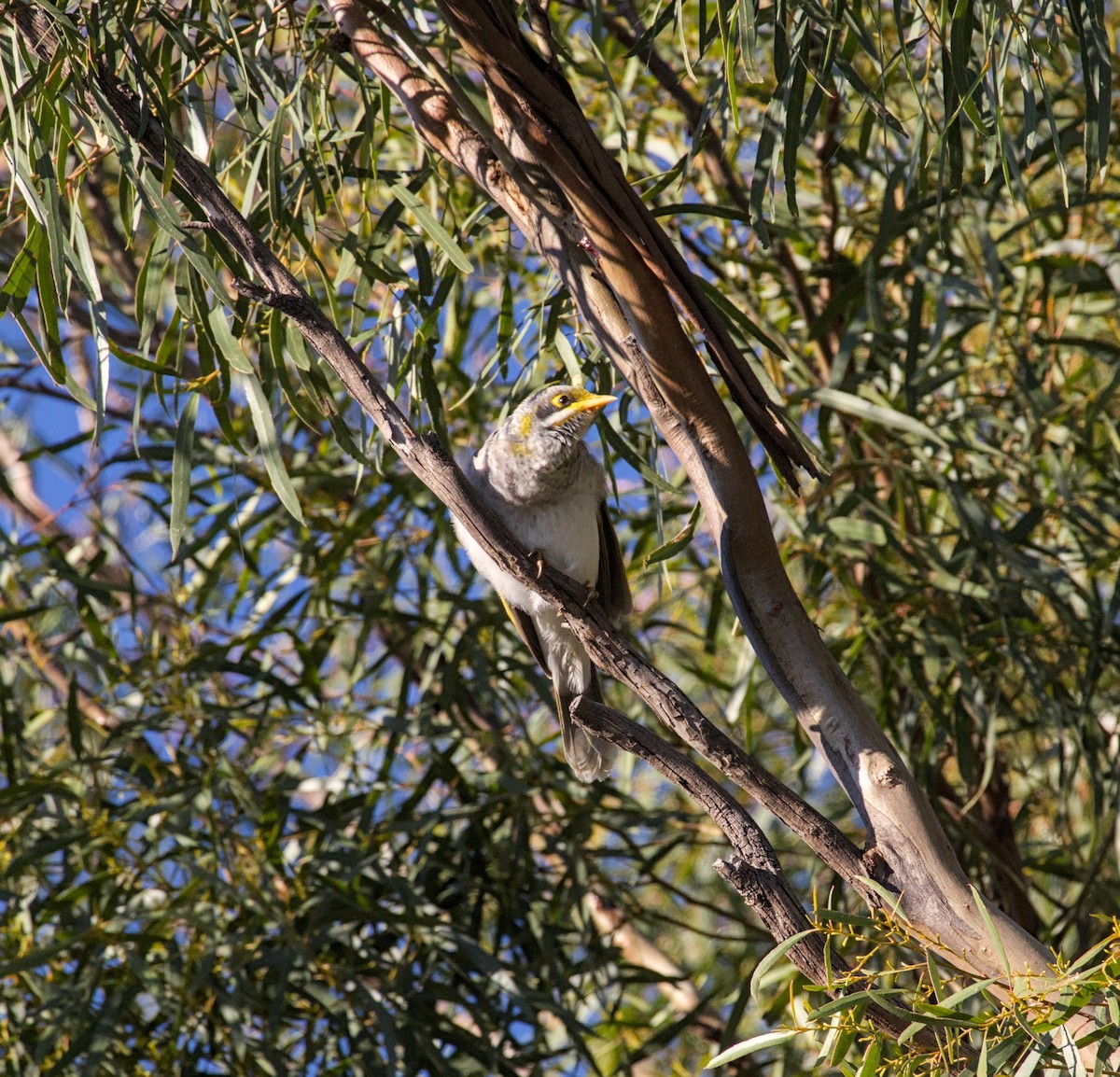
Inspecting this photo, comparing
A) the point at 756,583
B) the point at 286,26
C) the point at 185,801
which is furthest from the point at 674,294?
the point at 185,801

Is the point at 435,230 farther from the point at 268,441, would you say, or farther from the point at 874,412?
the point at 874,412

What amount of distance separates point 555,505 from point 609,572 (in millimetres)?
179

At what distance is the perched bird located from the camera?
7.11 feet

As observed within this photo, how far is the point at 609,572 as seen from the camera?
234cm

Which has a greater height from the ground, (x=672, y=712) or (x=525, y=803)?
(x=525, y=803)

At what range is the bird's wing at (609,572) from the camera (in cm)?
232

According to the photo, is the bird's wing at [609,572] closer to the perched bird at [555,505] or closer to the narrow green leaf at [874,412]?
the perched bird at [555,505]

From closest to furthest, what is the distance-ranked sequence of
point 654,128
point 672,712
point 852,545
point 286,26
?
point 672,712 < point 286,26 < point 852,545 < point 654,128

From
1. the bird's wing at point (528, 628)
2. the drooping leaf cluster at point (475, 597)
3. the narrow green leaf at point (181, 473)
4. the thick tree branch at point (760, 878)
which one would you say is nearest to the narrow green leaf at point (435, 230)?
the drooping leaf cluster at point (475, 597)

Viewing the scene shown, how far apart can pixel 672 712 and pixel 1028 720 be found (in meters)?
1.64

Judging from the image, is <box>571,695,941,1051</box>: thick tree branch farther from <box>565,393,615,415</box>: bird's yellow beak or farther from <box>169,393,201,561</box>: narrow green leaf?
<box>565,393,615,415</box>: bird's yellow beak

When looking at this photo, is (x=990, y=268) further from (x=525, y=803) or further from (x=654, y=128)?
(x=525, y=803)

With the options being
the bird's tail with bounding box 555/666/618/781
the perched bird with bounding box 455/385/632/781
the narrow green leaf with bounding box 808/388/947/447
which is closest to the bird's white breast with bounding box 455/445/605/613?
the perched bird with bounding box 455/385/632/781

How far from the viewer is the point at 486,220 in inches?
77.5
